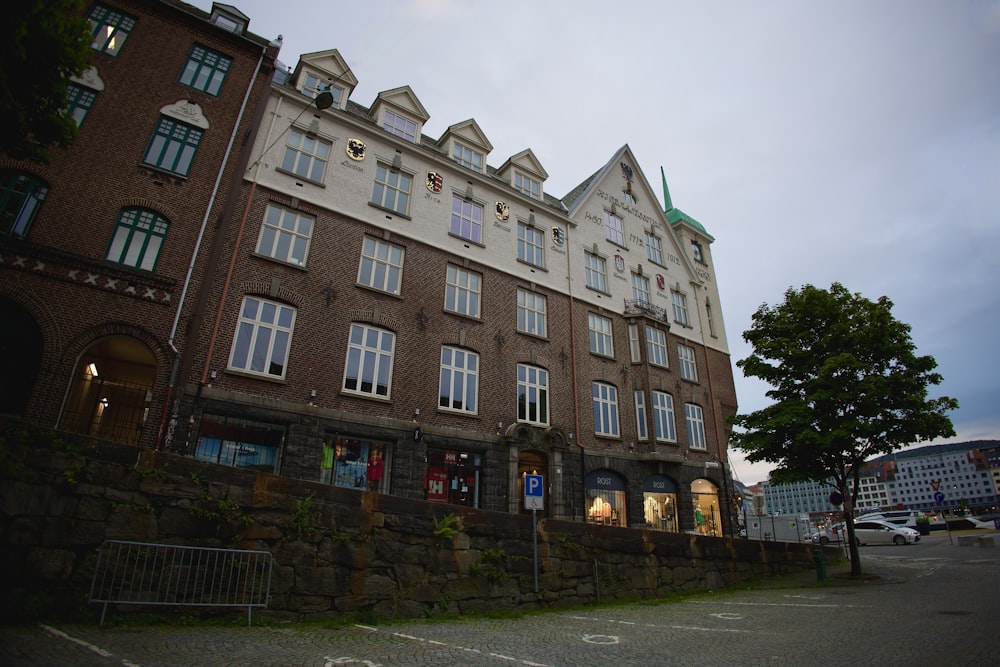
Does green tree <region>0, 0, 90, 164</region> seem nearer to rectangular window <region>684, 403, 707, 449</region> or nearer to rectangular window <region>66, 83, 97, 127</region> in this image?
rectangular window <region>66, 83, 97, 127</region>

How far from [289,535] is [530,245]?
718 inches

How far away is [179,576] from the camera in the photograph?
A: 7.92 metres

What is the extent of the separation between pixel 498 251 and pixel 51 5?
17051 mm

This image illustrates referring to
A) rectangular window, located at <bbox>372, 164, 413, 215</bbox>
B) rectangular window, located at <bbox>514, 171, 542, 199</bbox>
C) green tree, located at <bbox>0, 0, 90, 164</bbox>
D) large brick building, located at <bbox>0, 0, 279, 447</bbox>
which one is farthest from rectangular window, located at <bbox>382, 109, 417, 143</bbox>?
green tree, located at <bbox>0, 0, 90, 164</bbox>

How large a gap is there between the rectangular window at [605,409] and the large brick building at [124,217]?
53.7 feet

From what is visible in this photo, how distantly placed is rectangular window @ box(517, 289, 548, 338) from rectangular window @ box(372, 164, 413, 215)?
20.9ft

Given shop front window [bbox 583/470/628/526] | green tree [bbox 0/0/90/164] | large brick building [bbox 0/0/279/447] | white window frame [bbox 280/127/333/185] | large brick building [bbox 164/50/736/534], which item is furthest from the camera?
shop front window [bbox 583/470/628/526]

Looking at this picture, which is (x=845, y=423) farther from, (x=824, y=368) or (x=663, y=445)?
(x=663, y=445)

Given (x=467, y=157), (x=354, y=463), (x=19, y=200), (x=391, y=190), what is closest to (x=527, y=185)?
(x=467, y=157)

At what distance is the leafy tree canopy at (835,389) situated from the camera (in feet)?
52.6

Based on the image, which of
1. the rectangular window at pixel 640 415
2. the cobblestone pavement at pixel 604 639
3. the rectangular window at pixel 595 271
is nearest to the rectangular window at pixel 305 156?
the rectangular window at pixel 595 271

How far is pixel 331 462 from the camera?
1552cm

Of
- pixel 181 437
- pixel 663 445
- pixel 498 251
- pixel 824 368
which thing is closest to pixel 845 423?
pixel 824 368

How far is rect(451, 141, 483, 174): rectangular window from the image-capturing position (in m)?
23.7
